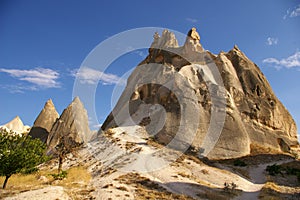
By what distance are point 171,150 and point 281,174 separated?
8.35 m

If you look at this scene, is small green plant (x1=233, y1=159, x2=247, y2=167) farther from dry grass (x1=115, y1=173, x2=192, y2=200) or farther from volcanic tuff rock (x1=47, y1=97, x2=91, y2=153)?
volcanic tuff rock (x1=47, y1=97, x2=91, y2=153)

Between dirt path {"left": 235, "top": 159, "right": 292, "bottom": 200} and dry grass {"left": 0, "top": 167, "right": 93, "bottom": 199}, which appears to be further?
dirt path {"left": 235, "top": 159, "right": 292, "bottom": 200}

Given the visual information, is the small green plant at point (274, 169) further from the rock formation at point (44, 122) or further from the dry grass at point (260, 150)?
the rock formation at point (44, 122)

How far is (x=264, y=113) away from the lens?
29797 mm

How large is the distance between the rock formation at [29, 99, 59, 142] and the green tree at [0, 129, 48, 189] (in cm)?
3079

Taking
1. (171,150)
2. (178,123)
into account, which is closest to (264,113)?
(178,123)

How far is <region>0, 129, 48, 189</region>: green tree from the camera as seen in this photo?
14.7 m

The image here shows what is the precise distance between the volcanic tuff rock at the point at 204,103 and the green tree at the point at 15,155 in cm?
1022

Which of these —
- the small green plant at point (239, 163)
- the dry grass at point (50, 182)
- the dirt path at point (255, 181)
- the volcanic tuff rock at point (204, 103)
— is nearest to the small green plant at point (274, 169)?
the dirt path at point (255, 181)

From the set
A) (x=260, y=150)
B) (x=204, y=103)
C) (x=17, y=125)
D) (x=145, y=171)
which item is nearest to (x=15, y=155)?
(x=145, y=171)

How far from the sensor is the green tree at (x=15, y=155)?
580 inches

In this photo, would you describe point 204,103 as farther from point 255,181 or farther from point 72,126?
point 72,126

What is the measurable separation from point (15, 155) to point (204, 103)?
16559 mm

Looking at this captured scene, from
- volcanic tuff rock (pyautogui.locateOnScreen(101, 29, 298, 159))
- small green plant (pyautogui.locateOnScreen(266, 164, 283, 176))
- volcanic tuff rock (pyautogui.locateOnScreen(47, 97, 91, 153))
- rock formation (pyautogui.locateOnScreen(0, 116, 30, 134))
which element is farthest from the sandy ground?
rock formation (pyautogui.locateOnScreen(0, 116, 30, 134))
